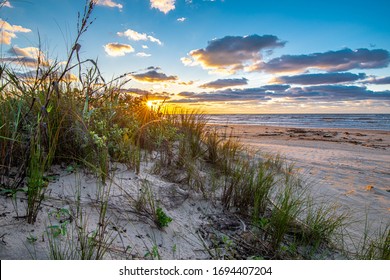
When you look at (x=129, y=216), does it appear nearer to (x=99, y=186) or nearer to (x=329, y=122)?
(x=99, y=186)

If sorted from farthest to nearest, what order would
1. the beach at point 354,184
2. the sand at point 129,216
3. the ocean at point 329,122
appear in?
the ocean at point 329,122
the beach at point 354,184
the sand at point 129,216

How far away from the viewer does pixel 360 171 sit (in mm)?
5844

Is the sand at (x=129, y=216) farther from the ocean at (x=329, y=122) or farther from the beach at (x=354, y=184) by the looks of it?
the ocean at (x=329, y=122)

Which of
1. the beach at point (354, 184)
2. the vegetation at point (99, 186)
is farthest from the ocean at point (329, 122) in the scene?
the vegetation at point (99, 186)

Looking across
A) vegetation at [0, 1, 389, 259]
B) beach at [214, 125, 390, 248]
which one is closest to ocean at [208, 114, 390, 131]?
beach at [214, 125, 390, 248]

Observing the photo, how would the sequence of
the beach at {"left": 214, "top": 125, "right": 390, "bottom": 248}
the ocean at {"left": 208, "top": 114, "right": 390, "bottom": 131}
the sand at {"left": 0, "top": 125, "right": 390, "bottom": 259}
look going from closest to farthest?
the sand at {"left": 0, "top": 125, "right": 390, "bottom": 259} → the beach at {"left": 214, "top": 125, "right": 390, "bottom": 248} → the ocean at {"left": 208, "top": 114, "right": 390, "bottom": 131}

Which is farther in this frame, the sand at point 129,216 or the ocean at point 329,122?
the ocean at point 329,122

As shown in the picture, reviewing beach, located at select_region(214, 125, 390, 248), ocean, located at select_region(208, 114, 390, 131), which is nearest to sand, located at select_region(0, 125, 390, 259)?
beach, located at select_region(214, 125, 390, 248)

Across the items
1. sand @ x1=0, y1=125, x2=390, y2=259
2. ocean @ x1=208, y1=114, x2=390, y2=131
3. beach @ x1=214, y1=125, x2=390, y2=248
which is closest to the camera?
sand @ x1=0, y1=125, x2=390, y2=259

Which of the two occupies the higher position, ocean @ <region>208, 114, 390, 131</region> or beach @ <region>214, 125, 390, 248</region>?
ocean @ <region>208, 114, 390, 131</region>

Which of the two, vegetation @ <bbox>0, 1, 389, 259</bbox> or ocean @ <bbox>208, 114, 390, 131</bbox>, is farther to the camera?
ocean @ <bbox>208, 114, 390, 131</bbox>

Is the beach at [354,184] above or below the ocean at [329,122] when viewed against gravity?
below

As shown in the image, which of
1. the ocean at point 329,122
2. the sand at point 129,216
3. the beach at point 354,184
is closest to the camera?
the sand at point 129,216

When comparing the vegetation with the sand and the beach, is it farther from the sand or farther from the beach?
the beach
